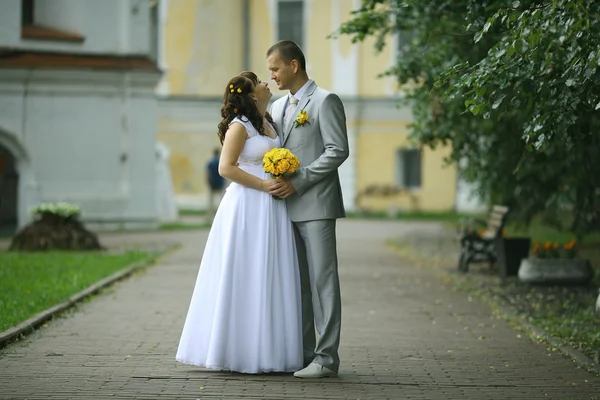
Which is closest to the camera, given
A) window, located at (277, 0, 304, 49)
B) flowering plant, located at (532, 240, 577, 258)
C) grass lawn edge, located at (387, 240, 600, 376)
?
grass lawn edge, located at (387, 240, 600, 376)

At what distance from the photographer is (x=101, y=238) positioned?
87.5 ft

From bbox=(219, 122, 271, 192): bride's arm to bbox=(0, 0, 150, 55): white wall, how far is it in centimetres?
2142

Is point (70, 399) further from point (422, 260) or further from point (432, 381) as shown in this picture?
point (422, 260)

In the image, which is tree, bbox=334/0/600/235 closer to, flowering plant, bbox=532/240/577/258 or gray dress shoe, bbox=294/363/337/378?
flowering plant, bbox=532/240/577/258

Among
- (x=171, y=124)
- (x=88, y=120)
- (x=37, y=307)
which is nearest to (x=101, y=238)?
(x=88, y=120)

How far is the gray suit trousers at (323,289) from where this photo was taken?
28.2ft

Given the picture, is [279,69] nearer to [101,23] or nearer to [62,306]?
[62,306]

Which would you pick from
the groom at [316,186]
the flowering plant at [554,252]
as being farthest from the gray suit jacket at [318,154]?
the flowering plant at [554,252]

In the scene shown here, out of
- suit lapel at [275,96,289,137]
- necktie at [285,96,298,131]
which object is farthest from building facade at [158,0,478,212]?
necktie at [285,96,298,131]

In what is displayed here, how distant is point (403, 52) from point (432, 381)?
30.6 ft

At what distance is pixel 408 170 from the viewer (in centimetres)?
4569

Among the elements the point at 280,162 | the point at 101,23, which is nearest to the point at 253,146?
the point at 280,162

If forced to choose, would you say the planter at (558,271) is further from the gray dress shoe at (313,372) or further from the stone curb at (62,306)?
the gray dress shoe at (313,372)

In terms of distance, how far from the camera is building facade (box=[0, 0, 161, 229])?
28625 millimetres
